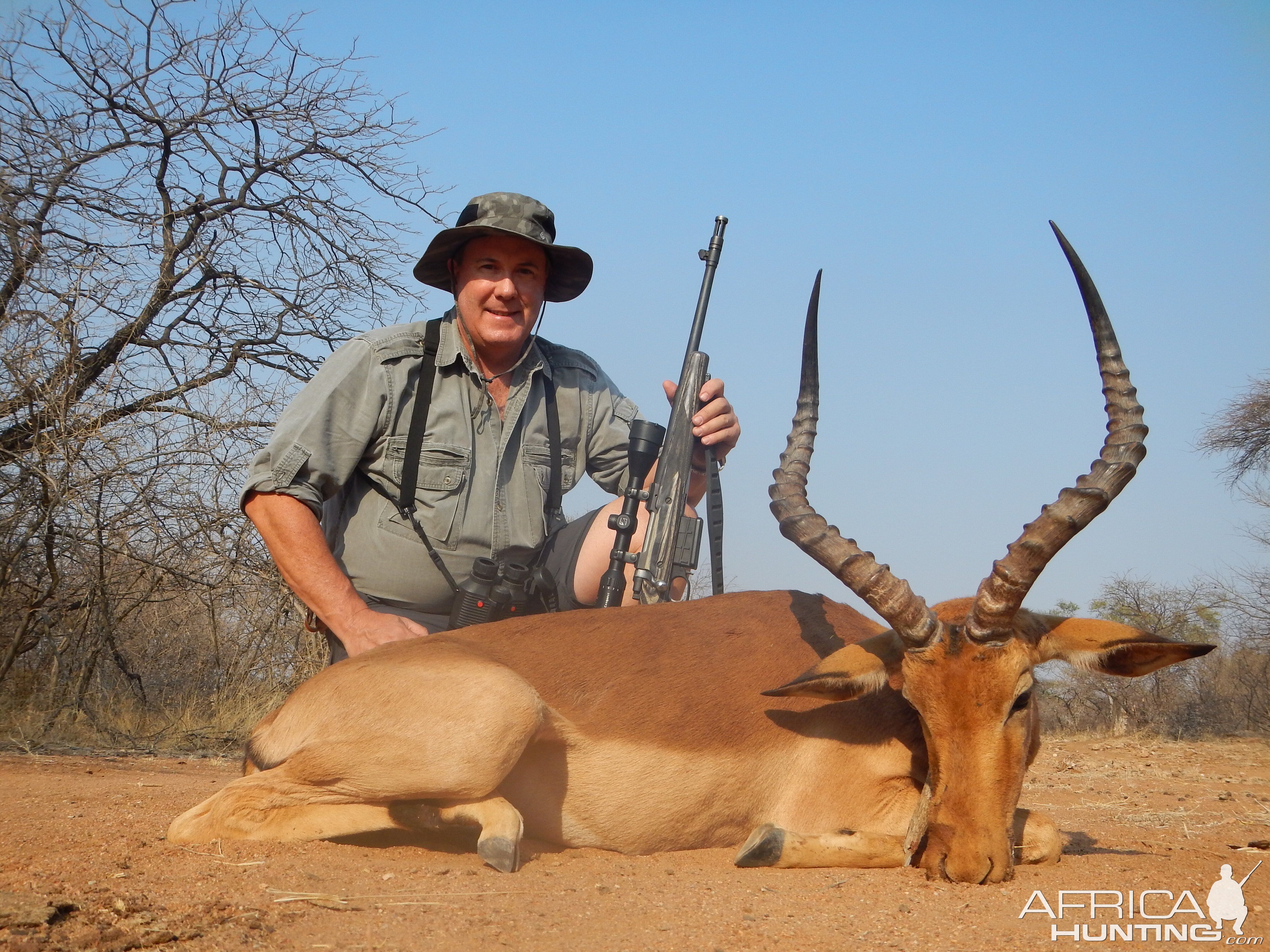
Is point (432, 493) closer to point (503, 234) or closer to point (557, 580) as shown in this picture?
point (557, 580)

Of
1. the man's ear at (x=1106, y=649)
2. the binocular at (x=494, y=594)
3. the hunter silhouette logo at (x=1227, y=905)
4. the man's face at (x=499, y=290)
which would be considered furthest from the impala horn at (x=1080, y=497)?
the man's face at (x=499, y=290)

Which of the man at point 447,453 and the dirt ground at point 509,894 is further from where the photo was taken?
the man at point 447,453

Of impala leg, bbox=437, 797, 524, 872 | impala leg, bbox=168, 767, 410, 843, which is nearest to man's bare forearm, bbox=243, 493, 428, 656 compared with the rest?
impala leg, bbox=168, 767, 410, 843

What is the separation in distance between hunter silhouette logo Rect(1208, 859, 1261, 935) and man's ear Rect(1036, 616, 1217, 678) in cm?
77

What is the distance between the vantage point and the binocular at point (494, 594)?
206 inches

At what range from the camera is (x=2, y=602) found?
26.7 feet

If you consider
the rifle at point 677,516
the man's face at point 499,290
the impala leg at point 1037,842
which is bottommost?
the impala leg at point 1037,842

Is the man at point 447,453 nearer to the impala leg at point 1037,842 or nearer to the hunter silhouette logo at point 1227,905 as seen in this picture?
the impala leg at point 1037,842

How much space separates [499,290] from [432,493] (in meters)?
1.10

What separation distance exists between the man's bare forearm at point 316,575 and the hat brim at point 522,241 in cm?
159

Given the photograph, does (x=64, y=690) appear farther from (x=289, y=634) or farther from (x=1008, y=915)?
(x=1008, y=915)

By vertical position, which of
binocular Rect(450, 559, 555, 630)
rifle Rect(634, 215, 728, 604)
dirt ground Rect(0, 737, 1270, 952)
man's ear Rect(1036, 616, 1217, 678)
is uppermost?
rifle Rect(634, 215, 728, 604)

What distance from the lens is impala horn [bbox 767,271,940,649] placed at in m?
3.79

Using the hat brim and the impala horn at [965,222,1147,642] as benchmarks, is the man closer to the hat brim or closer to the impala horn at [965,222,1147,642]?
the hat brim
